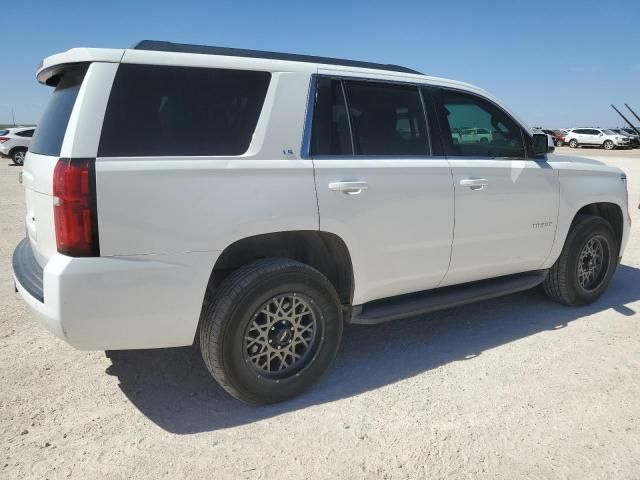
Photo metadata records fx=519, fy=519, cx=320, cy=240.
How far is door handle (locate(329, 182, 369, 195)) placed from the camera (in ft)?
10.1

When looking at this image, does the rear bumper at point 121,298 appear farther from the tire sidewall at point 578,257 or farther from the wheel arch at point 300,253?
the tire sidewall at point 578,257

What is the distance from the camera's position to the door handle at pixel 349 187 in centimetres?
307

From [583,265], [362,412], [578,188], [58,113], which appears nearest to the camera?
[58,113]

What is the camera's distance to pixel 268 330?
3020 mm

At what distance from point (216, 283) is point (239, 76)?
1.20 m

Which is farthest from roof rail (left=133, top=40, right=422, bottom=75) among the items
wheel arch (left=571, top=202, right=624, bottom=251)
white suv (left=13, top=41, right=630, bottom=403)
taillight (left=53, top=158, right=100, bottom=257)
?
wheel arch (left=571, top=202, right=624, bottom=251)

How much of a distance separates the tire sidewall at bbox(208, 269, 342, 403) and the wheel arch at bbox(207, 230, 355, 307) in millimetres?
220

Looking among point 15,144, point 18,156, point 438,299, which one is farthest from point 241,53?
point 15,144

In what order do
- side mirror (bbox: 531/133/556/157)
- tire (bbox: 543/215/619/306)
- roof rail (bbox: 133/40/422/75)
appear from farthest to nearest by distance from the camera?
tire (bbox: 543/215/619/306) → side mirror (bbox: 531/133/556/157) → roof rail (bbox: 133/40/422/75)

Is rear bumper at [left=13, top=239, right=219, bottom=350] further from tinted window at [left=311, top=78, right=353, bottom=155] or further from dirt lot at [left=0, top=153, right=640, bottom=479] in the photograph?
tinted window at [left=311, top=78, right=353, bottom=155]

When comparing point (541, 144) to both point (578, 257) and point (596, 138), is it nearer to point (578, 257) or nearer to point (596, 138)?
point (578, 257)

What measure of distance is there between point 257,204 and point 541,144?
8.67 ft

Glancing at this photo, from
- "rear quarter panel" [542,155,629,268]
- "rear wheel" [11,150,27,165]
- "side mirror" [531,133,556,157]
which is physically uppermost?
"side mirror" [531,133,556,157]

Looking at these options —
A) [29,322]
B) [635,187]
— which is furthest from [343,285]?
[635,187]
